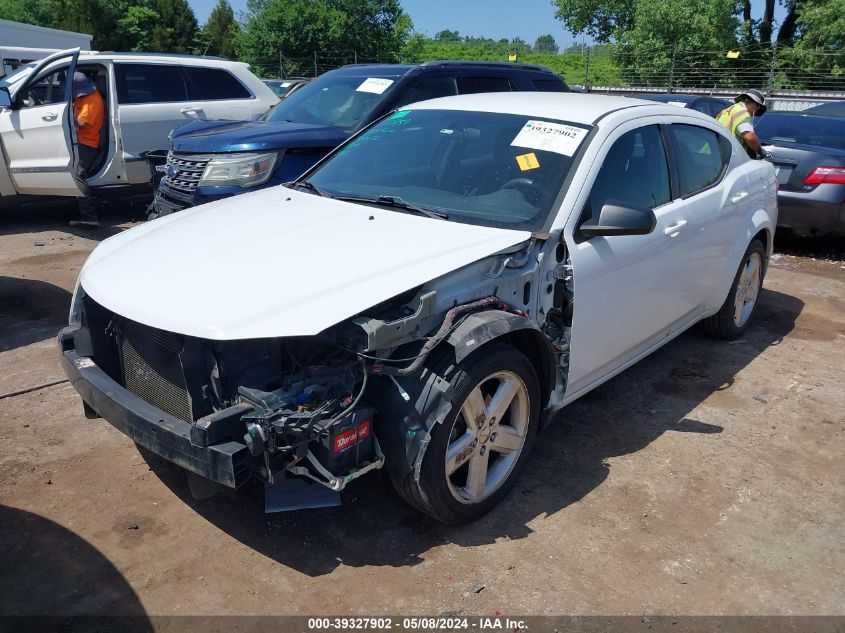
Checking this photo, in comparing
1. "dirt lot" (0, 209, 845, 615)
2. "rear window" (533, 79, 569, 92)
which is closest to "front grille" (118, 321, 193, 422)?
"dirt lot" (0, 209, 845, 615)

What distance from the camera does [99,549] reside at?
2.97 m

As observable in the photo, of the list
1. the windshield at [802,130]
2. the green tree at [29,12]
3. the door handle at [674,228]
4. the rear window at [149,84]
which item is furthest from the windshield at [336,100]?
the green tree at [29,12]

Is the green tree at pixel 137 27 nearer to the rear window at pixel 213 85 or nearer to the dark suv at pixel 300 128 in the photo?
the rear window at pixel 213 85

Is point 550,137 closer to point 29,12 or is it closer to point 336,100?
point 336,100

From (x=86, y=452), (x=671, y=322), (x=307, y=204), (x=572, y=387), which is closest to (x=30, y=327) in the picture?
(x=86, y=452)

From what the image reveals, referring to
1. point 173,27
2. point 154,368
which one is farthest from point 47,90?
point 173,27

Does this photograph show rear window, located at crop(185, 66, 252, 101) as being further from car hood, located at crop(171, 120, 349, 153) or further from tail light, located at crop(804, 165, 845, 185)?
tail light, located at crop(804, 165, 845, 185)

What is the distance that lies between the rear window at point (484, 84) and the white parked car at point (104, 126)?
347 centimetres

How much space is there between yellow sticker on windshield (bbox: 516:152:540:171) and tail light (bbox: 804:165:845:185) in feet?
17.8

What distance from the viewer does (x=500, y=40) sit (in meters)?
49.5

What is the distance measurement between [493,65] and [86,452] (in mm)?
5632

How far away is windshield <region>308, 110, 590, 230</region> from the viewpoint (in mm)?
3484

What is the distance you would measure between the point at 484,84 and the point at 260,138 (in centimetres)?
259

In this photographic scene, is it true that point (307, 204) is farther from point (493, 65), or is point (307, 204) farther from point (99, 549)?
point (493, 65)
